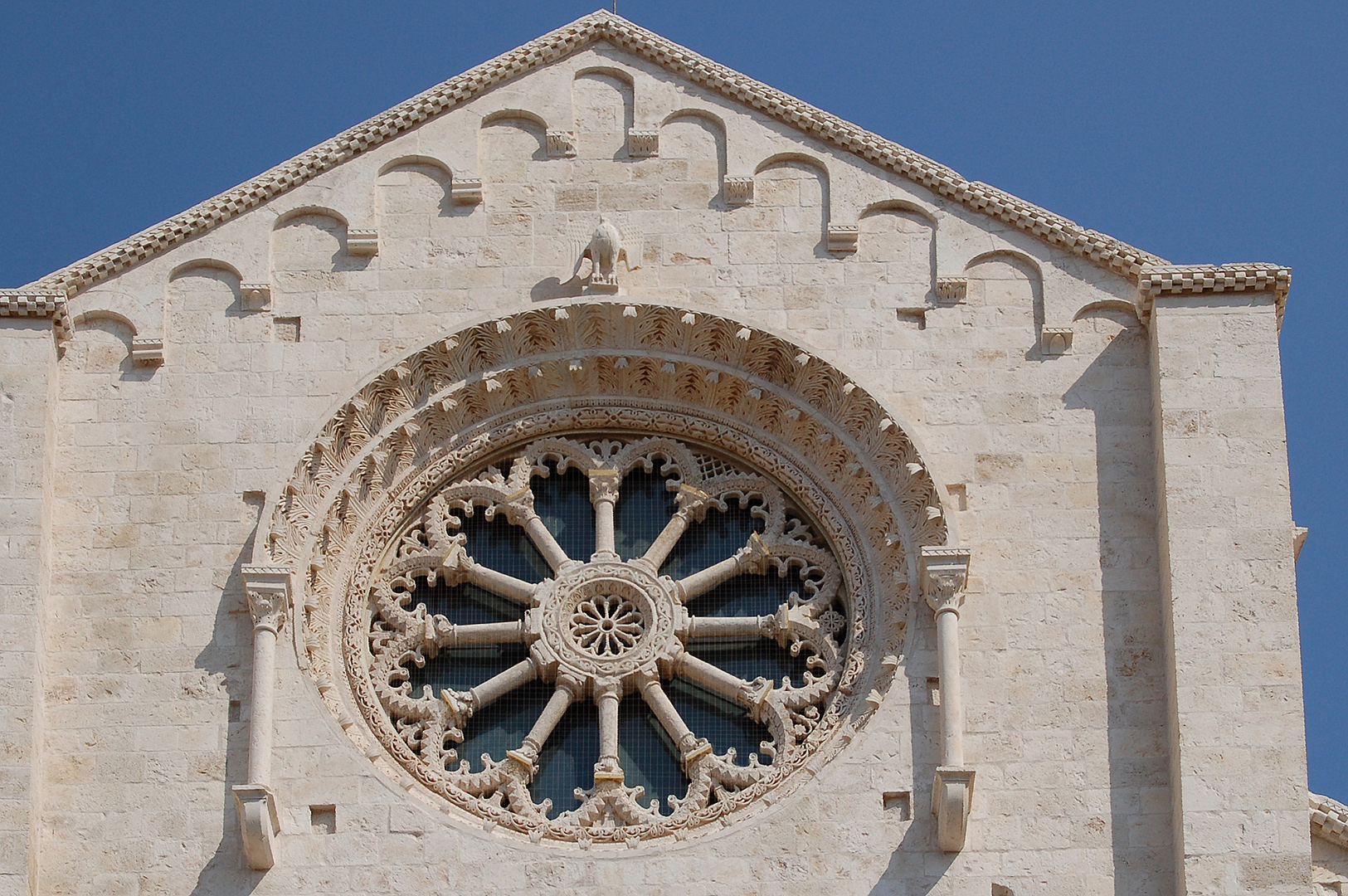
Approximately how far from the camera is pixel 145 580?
21609mm

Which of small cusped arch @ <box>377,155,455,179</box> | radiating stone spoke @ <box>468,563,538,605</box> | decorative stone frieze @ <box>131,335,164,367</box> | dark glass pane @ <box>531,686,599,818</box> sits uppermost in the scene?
small cusped arch @ <box>377,155,455,179</box>

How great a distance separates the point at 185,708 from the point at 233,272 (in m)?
3.54

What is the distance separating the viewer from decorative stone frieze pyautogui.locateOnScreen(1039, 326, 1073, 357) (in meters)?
22.4

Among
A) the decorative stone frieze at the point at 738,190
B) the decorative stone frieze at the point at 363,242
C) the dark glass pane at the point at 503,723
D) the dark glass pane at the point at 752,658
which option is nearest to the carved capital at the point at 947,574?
the dark glass pane at the point at 752,658

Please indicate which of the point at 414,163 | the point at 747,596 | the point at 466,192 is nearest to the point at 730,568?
the point at 747,596

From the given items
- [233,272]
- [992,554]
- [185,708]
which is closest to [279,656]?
[185,708]

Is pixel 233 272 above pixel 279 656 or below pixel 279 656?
above

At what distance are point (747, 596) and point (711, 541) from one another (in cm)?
54

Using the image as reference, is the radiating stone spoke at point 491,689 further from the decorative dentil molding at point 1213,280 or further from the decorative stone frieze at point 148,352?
the decorative dentil molding at point 1213,280

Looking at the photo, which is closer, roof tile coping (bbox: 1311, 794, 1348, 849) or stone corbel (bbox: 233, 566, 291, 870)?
stone corbel (bbox: 233, 566, 291, 870)

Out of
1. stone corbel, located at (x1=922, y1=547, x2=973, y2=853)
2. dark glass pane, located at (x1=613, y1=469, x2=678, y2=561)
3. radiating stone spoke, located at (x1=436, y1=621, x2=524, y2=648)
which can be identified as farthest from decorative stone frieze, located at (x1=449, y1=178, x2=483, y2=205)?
stone corbel, located at (x1=922, y1=547, x2=973, y2=853)

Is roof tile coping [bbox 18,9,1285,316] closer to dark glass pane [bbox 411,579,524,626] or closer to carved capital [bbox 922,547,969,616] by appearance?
carved capital [bbox 922,547,969,616]

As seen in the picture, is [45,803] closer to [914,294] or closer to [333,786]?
[333,786]

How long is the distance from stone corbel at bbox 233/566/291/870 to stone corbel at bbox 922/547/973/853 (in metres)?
4.35
